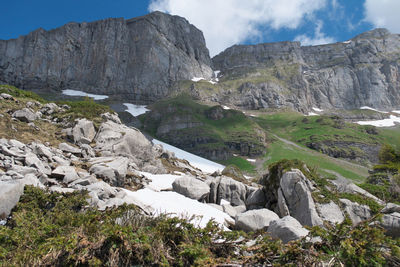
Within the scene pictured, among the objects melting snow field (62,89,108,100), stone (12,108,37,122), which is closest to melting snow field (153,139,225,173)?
stone (12,108,37,122)

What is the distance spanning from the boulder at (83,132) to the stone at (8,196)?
52.0 feet

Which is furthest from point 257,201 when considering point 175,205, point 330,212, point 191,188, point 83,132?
point 83,132

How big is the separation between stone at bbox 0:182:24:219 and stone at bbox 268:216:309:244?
8985 millimetres

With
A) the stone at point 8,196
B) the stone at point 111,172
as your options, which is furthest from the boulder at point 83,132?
the stone at point 8,196

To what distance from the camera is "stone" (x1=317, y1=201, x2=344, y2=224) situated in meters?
12.8

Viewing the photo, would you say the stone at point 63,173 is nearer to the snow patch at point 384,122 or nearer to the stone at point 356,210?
the stone at point 356,210

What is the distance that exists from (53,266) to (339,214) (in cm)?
1437

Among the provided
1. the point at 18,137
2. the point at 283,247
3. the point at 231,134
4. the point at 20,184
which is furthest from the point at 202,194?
the point at 231,134

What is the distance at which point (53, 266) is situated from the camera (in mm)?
3805

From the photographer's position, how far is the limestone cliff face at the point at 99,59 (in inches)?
5984

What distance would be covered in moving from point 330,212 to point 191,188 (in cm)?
901

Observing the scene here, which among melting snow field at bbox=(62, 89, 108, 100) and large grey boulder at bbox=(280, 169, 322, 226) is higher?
melting snow field at bbox=(62, 89, 108, 100)

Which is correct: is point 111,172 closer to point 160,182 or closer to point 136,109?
point 160,182

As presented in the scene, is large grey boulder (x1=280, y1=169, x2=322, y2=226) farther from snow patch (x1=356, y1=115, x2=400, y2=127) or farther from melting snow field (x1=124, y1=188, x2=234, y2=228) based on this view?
snow patch (x1=356, y1=115, x2=400, y2=127)
